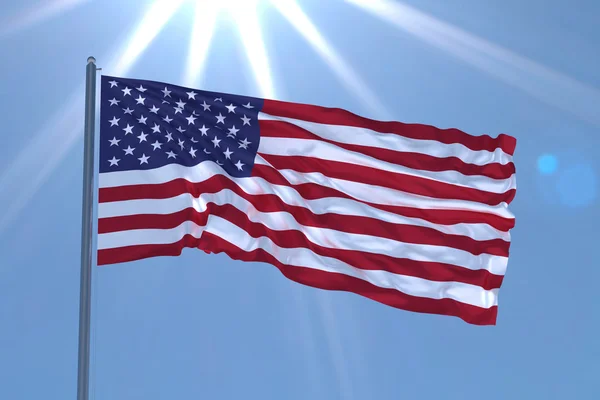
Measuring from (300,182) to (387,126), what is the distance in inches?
73.6

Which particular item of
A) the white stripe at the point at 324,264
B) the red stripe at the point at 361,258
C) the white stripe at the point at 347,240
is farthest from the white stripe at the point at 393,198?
the white stripe at the point at 324,264

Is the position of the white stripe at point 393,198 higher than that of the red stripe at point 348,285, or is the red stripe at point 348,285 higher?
the white stripe at point 393,198

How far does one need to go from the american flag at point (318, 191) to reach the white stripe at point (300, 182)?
2cm

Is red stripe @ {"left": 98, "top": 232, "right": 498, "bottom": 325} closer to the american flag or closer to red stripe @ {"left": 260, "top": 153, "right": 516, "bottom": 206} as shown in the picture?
the american flag

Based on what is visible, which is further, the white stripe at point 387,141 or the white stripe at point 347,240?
the white stripe at point 387,141

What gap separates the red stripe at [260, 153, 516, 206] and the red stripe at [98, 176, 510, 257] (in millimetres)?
660

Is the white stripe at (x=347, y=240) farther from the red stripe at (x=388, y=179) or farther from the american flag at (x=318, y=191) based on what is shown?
the red stripe at (x=388, y=179)

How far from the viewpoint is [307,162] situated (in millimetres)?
15242

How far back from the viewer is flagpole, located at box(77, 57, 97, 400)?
416 inches

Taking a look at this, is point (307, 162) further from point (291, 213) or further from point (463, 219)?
point (463, 219)

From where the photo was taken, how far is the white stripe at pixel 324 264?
13.9m

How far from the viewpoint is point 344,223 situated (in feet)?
49.4

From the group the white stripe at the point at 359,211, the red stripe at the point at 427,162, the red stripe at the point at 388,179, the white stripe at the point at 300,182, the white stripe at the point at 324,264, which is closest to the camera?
the white stripe at the point at 324,264

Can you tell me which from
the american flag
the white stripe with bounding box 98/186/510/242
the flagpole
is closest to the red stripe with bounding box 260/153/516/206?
the american flag
